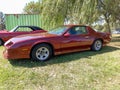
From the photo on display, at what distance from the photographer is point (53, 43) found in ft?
22.8

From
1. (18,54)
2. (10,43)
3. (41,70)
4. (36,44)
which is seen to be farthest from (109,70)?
(10,43)

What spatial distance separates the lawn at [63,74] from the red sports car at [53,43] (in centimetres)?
30

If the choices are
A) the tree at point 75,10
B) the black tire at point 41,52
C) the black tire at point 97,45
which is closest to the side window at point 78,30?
the black tire at point 97,45

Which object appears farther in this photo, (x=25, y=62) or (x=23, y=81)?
Result: (x=25, y=62)

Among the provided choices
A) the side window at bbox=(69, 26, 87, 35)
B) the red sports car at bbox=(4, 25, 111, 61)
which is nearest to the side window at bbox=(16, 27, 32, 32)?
the red sports car at bbox=(4, 25, 111, 61)

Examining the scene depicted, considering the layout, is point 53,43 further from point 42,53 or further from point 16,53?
point 16,53

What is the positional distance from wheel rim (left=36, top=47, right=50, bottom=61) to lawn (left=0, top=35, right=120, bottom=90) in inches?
9.4

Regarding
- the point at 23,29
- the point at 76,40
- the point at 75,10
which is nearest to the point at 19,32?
the point at 23,29

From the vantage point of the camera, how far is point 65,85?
5082 mm

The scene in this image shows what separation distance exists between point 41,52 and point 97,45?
287cm

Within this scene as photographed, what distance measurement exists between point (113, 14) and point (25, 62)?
8.45m

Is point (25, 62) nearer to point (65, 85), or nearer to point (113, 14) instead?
point (65, 85)

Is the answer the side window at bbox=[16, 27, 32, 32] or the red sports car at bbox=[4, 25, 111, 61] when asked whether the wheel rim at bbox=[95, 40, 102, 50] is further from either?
the side window at bbox=[16, 27, 32, 32]

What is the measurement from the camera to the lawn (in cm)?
506
